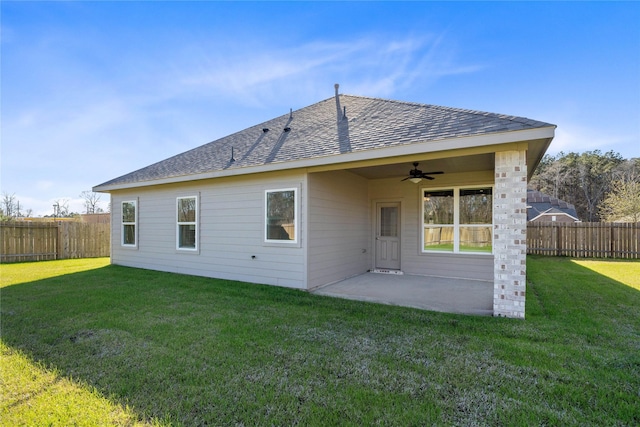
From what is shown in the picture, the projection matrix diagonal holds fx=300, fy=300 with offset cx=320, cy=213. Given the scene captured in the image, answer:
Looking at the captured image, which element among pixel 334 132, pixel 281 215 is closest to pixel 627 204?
pixel 334 132

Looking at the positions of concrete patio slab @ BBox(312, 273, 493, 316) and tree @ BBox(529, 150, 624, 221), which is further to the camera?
tree @ BBox(529, 150, 624, 221)

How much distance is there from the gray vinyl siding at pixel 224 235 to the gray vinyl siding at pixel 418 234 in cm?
315

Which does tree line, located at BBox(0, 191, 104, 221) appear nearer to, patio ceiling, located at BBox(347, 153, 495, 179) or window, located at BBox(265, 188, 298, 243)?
window, located at BBox(265, 188, 298, 243)

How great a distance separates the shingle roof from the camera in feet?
15.1

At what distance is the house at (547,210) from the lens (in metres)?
21.9

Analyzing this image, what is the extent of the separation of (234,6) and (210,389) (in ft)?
26.6

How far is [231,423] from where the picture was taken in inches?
79.7

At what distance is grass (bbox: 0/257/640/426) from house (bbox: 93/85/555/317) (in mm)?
1146

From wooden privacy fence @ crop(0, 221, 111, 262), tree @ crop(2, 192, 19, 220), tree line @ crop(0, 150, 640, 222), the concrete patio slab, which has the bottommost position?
the concrete patio slab

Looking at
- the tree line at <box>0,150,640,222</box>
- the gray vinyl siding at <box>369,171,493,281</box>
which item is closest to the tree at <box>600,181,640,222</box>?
the tree line at <box>0,150,640,222</box>

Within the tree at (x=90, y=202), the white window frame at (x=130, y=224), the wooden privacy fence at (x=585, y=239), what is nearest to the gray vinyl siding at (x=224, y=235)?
the white window frame at (x=130, y=224)

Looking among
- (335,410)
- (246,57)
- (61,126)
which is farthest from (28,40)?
(335,410)

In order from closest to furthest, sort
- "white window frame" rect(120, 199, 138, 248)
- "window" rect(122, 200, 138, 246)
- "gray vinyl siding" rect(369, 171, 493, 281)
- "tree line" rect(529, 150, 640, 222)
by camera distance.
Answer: "gray vinyl siding" rect(369, 171, 493, 281) < "white window frame" rect(120, 199, 138, 248) < "window" rect(122, 200, 138, 246) < "tree line" rect(529, 150, 640, 222)

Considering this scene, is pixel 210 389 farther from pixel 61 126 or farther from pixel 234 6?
pixel 61 126
